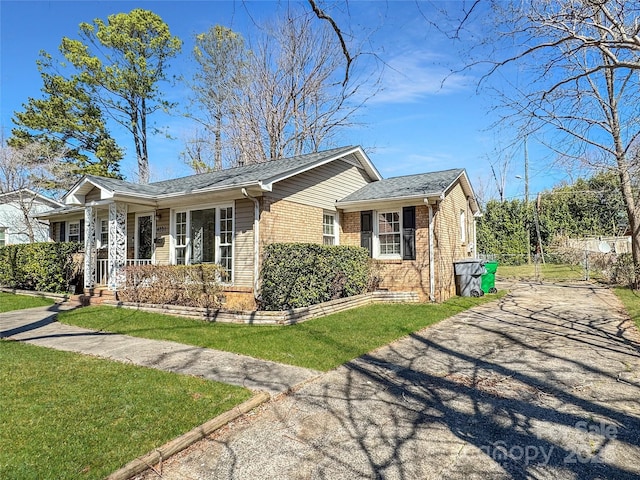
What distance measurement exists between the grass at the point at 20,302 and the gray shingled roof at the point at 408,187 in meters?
9.88

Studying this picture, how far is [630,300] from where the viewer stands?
35.6ft

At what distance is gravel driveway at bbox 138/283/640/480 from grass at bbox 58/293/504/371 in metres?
0.67

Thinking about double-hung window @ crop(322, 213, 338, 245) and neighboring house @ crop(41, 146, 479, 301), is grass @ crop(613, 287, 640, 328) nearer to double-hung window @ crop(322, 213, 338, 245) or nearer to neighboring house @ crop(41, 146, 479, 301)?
neighboring house @ crop(41, 146, 479, 301)

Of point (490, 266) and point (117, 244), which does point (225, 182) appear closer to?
point (117, 244)

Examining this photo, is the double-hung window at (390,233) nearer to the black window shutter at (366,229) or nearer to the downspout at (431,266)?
the black window shutter at (366,229)

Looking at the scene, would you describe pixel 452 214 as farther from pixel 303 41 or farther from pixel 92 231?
pixel 303 41

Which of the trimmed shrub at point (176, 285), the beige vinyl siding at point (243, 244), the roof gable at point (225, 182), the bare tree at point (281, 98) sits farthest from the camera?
the bare tree at point (281, 98)

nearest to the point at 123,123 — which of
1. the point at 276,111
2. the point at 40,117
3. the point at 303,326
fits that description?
the point at 40,117

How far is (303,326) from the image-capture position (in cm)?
790

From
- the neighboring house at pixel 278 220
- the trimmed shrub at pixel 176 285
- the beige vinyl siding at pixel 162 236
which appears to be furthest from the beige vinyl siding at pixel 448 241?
the beige vinyl siding at pixel 162 236

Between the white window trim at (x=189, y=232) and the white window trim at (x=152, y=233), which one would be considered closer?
the white window trim at (x=189, y=232)

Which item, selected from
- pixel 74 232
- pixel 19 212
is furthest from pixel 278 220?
pixel 19 212

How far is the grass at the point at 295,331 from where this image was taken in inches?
235

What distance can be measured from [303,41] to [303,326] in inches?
754
